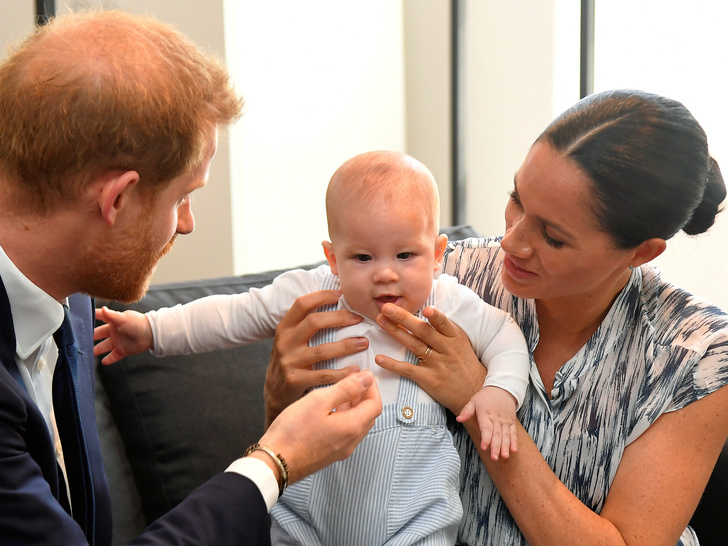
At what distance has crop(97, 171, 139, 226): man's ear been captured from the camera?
3.96 ft

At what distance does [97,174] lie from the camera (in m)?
1.21

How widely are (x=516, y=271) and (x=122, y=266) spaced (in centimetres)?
74

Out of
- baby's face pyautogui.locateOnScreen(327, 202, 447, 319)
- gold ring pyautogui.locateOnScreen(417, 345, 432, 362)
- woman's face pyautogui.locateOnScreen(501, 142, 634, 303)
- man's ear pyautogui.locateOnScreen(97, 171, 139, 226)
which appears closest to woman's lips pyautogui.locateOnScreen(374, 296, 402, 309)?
baby's face pyautogui.locateOnScreen(327, 202, 447, 319)

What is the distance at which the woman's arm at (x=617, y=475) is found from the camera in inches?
57.8

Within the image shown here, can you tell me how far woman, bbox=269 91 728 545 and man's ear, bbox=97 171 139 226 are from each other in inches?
19.1

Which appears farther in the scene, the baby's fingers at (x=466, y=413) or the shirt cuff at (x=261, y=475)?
the baby's fingers at (x=466, y=413)

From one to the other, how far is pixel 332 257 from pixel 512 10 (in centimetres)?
272

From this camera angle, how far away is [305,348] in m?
1.58

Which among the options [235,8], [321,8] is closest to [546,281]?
[235,8]

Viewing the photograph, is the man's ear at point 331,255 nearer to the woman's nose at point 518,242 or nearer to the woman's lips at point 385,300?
the woman's lips at point 385,300

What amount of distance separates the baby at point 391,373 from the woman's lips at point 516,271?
110mm

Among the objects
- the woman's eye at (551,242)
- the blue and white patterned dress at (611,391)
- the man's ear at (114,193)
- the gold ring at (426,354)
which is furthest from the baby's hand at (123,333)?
the woman's eye at (551,242)

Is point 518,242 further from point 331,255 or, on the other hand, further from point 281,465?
point 281,465

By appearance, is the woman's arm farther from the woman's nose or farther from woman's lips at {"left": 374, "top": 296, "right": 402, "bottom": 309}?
the woman's nose
